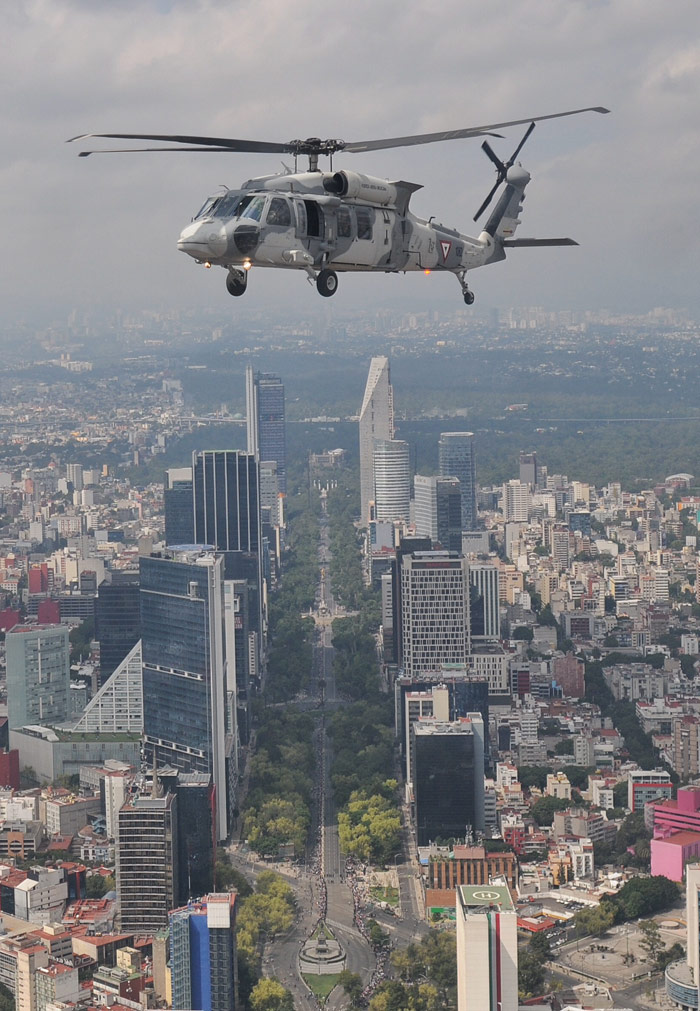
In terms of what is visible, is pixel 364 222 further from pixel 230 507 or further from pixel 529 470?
pixel 529 470

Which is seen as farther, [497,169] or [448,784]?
[448,784]

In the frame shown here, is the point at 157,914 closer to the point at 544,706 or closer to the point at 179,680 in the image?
the point at 179,680

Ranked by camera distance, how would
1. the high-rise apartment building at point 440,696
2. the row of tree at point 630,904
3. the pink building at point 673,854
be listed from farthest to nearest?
the high-rise apartment building at point 440,696, the pink building at point 673,854, the row of tree at point 630,904

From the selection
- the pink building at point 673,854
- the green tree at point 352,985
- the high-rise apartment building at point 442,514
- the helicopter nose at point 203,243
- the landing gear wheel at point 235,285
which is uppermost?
the helicopter nose at point 203,243

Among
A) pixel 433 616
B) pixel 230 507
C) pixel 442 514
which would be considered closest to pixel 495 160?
pixel 433 616

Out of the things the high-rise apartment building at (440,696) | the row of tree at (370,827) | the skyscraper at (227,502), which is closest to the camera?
the row of tree at (370,827)

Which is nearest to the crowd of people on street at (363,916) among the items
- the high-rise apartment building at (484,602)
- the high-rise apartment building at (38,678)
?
the high-rise apartment building at (38,678)

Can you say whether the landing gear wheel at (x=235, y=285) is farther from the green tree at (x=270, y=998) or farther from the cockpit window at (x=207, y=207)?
the green tree at (x=270, y=998)
